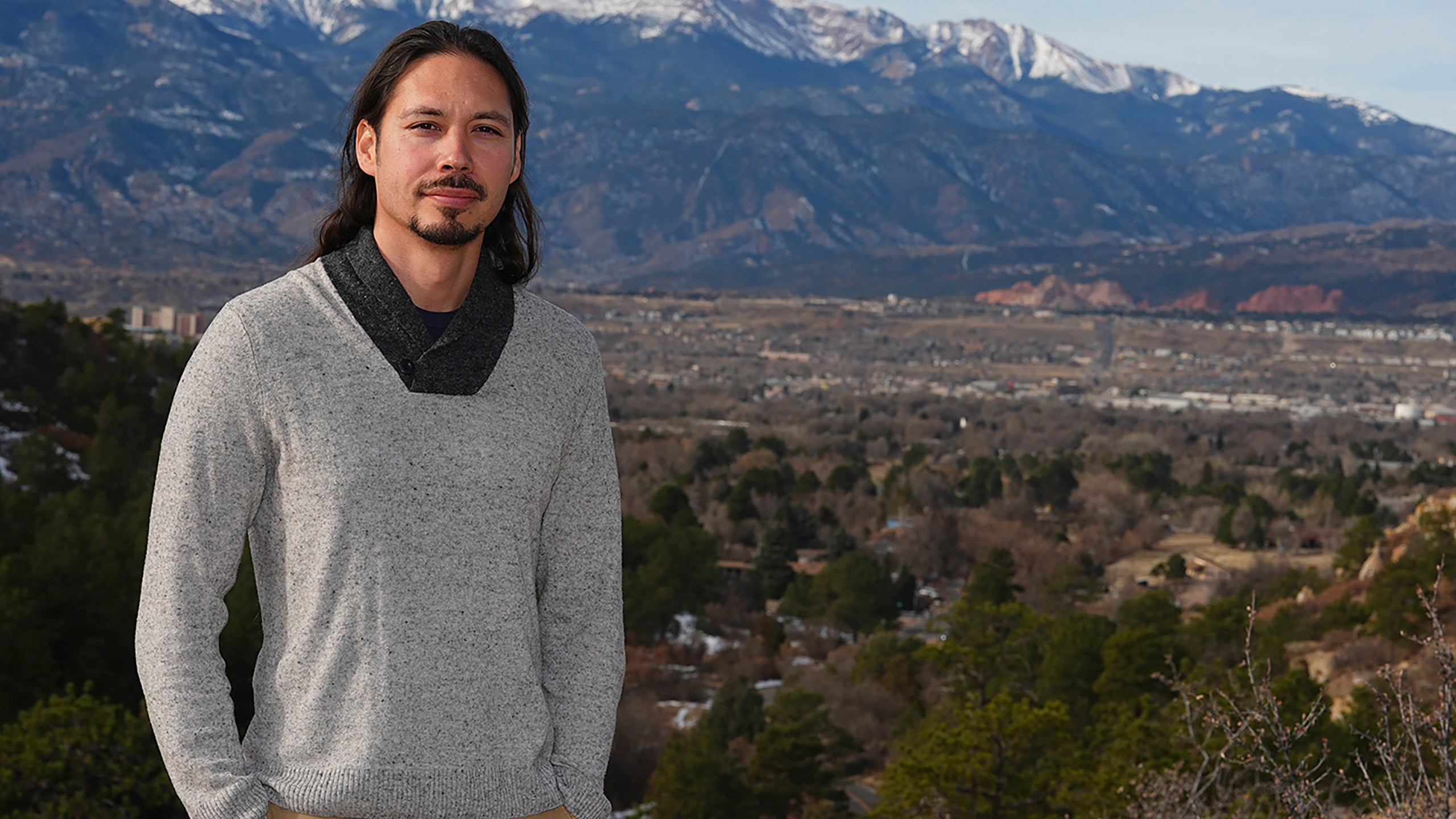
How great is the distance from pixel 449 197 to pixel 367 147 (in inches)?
10.1

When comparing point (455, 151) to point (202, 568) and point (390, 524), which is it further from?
point (202, 568)

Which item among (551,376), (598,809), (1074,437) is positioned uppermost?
(551,376)

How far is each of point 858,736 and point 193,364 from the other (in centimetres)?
3226

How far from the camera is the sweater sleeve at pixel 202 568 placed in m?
2.37

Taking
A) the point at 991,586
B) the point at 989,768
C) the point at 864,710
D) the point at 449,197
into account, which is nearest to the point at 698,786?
the point at 989,768

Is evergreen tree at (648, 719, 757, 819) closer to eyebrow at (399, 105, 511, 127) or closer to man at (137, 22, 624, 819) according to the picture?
man at (137, 22, 624, 819)

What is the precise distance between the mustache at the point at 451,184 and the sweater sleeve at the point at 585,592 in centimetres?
43

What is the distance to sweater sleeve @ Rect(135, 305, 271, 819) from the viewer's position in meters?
2.37

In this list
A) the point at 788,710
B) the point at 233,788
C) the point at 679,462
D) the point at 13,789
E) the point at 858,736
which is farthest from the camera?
the point at 679,462

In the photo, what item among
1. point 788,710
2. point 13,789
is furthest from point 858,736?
point 13,789

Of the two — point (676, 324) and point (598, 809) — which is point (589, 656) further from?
point (676, 324)

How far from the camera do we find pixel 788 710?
2916cm

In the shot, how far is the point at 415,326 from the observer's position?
2.59 m

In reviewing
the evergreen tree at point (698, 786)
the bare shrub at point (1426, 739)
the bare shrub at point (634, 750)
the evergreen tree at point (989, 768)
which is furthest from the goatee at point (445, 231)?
the bare shrub at point (634, 750)
